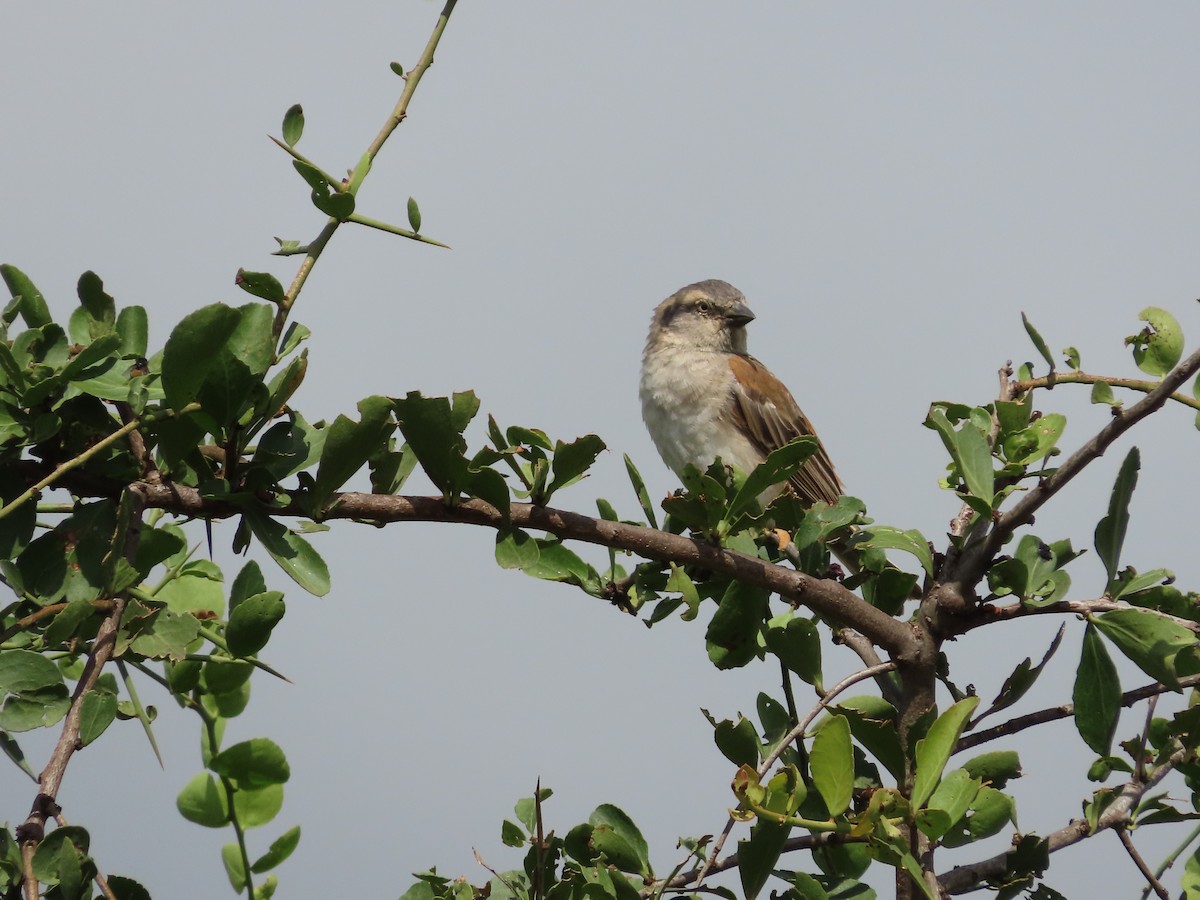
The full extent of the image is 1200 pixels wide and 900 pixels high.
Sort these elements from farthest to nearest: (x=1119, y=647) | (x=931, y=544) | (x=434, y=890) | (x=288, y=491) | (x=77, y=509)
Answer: (x=931, y=544), (x=434, y=890), (x=1119, y=647), (x=288, y=491), (x=77, y=509)

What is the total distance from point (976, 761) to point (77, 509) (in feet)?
5.00

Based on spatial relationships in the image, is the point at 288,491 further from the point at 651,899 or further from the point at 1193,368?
the point at 1193,368

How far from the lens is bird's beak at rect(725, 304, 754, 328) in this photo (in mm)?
7547

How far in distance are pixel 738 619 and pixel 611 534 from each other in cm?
35

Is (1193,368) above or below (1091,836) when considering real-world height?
above

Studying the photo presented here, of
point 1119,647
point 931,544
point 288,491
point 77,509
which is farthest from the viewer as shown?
point 931,544

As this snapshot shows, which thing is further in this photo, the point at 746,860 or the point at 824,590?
the point at 824,590

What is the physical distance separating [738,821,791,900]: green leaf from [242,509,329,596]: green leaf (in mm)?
747

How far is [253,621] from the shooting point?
1802 millimetres

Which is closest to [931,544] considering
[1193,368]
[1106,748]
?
[1106,748]

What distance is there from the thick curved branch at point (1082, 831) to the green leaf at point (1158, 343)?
713mm

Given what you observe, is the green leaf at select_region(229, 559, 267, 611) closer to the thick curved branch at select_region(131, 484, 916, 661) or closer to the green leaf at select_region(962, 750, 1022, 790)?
the thick curved branch at select_region(131, 484, 916, 661)

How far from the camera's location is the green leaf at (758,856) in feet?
6.45

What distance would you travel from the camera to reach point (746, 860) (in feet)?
6.52
